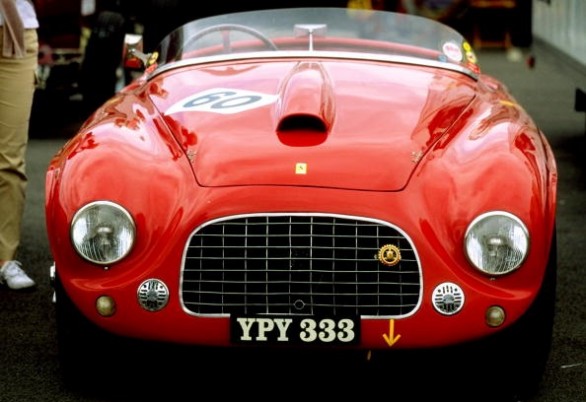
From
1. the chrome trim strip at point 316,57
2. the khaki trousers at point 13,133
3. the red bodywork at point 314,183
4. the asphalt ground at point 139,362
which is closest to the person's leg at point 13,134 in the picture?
the khaki trousers at point 13,133

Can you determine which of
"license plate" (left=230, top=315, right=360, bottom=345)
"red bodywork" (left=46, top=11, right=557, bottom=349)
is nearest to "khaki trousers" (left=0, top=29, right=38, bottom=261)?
"red bodywork" (left=46, top=11, right=557, bottom=349)

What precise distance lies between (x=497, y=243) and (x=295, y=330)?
695 mm

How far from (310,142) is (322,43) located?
1.37 m

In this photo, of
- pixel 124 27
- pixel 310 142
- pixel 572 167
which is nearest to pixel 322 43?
pixel 310 142

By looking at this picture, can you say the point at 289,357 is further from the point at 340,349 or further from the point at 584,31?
the point at 584,31

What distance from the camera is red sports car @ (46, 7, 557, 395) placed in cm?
425

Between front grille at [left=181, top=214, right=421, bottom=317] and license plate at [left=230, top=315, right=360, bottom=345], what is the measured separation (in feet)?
0.08

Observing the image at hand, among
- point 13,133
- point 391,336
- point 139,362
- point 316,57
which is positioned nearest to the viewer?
point 391,336

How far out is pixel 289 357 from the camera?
4328mm

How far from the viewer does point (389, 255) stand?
424cm

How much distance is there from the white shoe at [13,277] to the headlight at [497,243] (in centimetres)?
261

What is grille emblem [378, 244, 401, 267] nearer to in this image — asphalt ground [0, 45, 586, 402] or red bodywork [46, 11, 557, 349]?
red bodywork [46, 11, 557, 349]

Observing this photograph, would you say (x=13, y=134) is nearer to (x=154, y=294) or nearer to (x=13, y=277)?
(x=13, y=277)

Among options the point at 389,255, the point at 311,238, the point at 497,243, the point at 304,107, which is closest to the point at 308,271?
the point at 311,238
